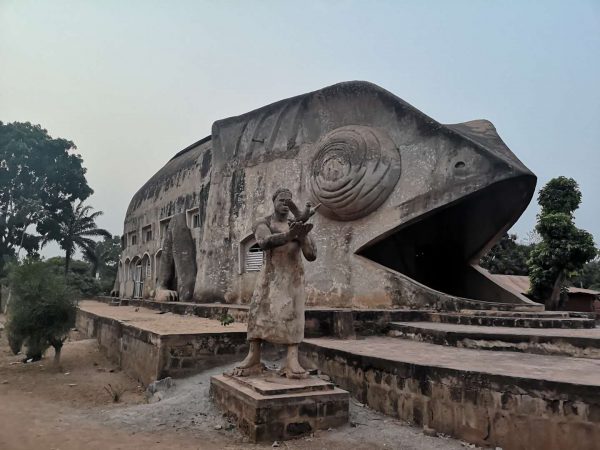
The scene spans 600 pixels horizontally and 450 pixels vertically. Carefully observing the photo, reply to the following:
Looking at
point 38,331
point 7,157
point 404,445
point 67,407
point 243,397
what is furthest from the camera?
point 7,157

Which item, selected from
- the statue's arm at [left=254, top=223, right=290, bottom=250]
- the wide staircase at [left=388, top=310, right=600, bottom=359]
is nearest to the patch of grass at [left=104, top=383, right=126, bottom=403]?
the statue's arm at [left=254, top=223, right=290, bottom=250]

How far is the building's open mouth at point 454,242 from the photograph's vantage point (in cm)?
1041

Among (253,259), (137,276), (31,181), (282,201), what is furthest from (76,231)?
(282,201)

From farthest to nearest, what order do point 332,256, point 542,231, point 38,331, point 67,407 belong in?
1. point 542,231
2. point 332,256
3. point 38,331
4. point 67,407

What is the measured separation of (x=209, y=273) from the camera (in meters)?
13.4

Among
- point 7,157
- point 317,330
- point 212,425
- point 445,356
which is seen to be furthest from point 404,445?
point 7,157

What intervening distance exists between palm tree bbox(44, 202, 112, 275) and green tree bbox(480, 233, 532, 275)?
78.9 ft

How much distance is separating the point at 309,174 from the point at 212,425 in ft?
24.3

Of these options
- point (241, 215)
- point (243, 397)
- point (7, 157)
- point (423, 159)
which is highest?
point (7, 157)

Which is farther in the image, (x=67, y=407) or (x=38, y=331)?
(x=38, y=331)

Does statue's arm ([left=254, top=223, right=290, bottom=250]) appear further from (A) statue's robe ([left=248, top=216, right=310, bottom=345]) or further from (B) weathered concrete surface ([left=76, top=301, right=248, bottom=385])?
(B) weathered concrete surface ([left=76, top=301, right=248, bottom=385])

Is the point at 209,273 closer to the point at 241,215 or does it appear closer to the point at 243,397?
the point at 241,215

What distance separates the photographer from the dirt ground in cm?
415

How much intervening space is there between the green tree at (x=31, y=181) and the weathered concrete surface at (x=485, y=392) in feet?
86.1
